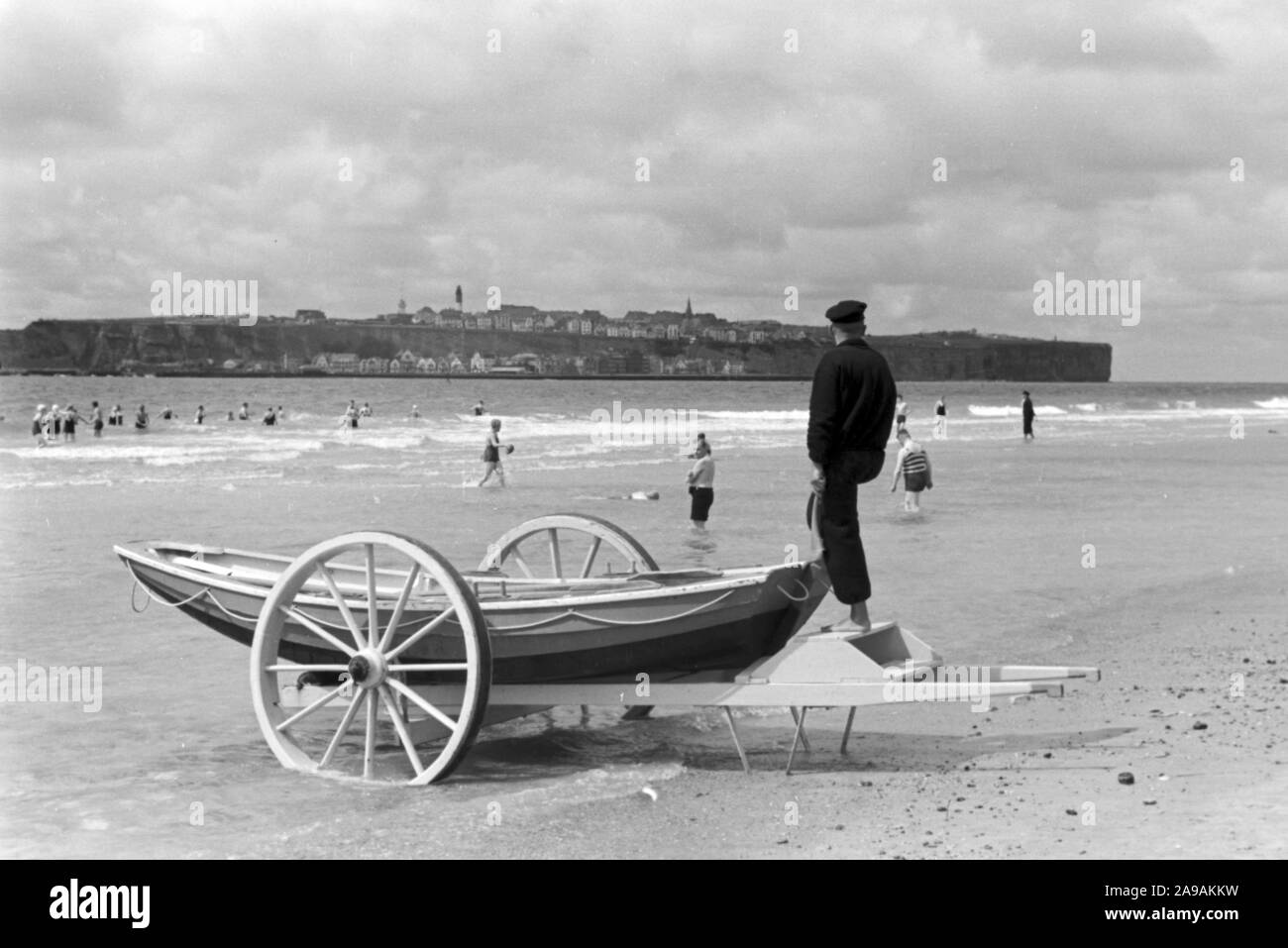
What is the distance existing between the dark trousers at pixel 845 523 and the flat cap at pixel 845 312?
2.37 ft

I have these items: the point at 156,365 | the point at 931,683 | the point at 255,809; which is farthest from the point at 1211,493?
the point at 156,365

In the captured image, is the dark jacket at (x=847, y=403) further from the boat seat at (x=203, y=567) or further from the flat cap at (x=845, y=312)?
the boat seat at (x=203, y=567)

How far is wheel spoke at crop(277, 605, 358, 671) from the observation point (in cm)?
758

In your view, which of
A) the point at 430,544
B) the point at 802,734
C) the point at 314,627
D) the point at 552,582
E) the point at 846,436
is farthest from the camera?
the point at 430,544

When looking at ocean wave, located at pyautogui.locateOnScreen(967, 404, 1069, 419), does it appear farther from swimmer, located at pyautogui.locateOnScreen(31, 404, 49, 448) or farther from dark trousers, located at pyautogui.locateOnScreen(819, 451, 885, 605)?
dark trousers, located at pyautogui.locateOnScreen(819, 451, 885, 605)

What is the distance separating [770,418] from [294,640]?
223 ft

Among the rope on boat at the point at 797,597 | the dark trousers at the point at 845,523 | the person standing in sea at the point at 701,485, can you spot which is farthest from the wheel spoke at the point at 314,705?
the person standing in sea at the point at 701,485

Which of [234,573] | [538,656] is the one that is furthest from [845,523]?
[234,573]

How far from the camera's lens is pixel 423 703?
723cm

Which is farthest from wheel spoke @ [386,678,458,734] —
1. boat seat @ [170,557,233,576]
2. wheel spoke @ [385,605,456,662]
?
boat seat @ [170,557,233,576]

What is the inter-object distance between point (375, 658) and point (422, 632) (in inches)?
12.8

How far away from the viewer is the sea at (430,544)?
705 cm

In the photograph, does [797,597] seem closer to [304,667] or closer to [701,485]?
[304,667]

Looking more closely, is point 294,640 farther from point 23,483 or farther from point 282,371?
point 282,371
